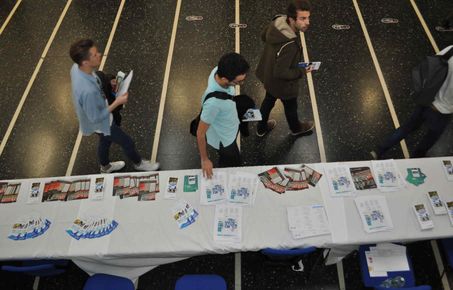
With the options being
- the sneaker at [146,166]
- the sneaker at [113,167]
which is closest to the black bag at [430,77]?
the sneaker at [146,166]

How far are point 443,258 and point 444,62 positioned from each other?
2031 millimetres

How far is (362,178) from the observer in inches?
125

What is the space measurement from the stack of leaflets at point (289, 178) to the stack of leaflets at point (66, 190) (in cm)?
167

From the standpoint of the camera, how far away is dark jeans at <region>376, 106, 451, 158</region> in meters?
3.45

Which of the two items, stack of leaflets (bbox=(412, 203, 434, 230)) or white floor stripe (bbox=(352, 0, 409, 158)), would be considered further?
white floor stripe (bbox=(352, 0, 409, 158))

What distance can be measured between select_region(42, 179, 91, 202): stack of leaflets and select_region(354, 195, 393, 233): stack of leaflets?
8.21ft

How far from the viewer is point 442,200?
2.99 metres

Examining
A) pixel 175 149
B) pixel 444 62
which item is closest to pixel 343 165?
pixel 444 62

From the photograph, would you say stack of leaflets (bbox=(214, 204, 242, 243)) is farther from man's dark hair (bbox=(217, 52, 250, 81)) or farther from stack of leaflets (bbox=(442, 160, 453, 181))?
stack of leaflets (bbox=(442, 160, 453, 181))

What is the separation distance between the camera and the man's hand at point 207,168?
123 inches

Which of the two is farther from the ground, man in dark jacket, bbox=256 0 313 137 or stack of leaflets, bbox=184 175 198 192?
man in dark jacket, bbox=256 0 313 137

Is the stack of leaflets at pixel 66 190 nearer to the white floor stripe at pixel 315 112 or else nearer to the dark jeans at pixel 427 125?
the white floor stripe at pixel 315 112

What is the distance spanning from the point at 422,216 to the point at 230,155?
1.79 m

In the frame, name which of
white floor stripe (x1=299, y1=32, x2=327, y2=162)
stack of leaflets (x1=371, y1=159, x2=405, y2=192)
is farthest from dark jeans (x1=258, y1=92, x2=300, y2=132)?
stack of leaflets (x1=371, y1=159, x2=405, y2=192)
